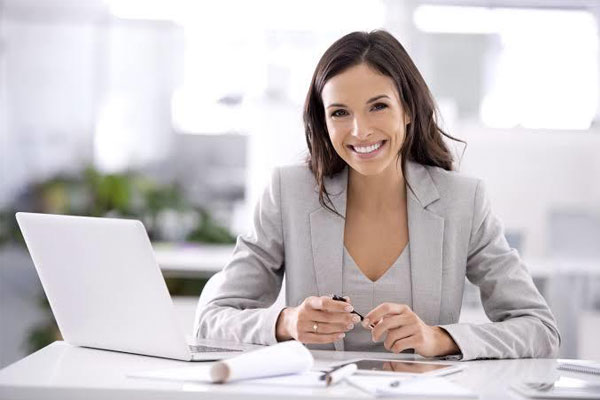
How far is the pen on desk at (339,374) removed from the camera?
154 cm

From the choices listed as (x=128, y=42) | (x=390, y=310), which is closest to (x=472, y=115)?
(x=128, y=42)

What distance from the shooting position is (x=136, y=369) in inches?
65.9

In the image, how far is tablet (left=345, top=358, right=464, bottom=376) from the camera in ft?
5.43

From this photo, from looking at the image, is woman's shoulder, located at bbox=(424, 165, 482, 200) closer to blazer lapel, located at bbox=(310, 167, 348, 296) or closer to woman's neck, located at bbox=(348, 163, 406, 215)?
woman's neck, located at bbox=(348, 163, 406, 215)

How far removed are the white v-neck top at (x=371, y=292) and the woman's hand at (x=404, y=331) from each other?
35cm

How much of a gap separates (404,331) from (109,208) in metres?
4.27

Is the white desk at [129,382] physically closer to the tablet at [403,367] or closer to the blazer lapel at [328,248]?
the tablet at [403,367]

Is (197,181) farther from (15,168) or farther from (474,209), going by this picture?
(474,209)

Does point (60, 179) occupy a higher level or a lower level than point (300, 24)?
lower

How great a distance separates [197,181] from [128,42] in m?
1.22

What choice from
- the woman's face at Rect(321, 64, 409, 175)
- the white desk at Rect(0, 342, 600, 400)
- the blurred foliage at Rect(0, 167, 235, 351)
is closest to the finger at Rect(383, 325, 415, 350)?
the white desk at Rect(0, 342, 600, 400)

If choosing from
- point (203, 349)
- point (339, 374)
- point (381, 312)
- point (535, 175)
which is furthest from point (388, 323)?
point (535, 175)

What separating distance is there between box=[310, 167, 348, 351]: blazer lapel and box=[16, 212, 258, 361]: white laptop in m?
0.42

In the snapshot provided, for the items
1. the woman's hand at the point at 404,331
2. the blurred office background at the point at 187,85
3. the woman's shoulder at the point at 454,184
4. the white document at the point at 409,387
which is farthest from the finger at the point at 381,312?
the blurred office background at the point at 187,85
